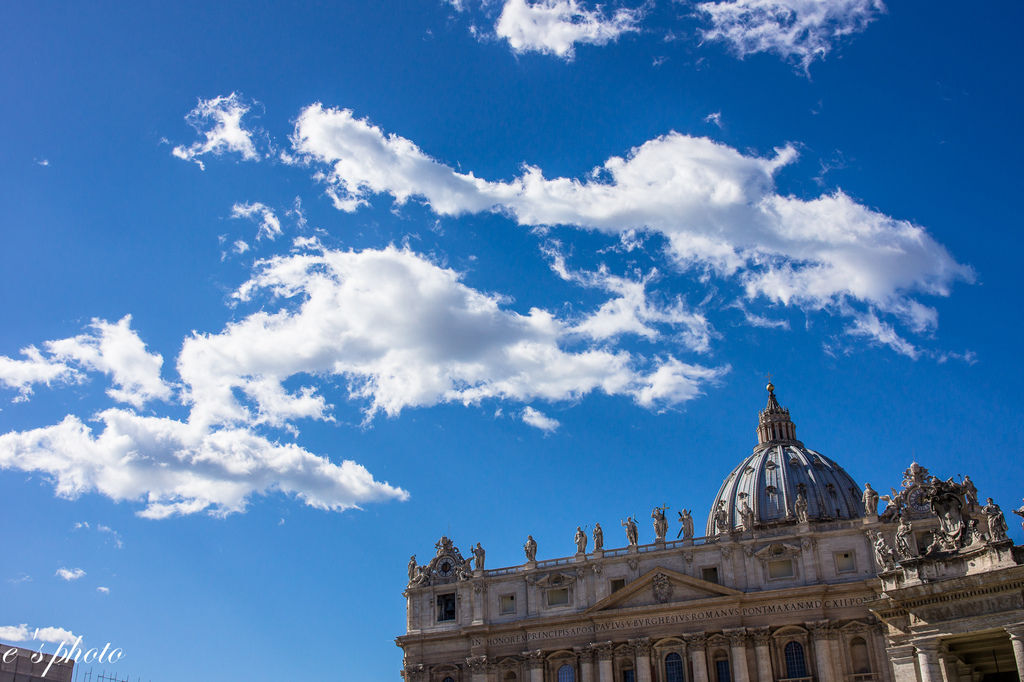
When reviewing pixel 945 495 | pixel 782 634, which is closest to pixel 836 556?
pixel 782 634

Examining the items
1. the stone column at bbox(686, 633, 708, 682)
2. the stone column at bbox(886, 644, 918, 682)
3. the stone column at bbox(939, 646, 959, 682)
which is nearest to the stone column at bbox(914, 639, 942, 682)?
the stone column at bbox(939, 646, 959, 682)

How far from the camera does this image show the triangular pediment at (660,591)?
75.6 meters

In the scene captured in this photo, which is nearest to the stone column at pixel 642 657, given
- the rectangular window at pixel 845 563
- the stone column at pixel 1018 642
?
the rectangular window at pixel 845 563

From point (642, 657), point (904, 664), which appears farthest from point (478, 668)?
point (904, 664)

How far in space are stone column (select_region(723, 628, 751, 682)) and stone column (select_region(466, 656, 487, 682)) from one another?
1958cm

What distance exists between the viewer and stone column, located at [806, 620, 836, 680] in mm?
69875

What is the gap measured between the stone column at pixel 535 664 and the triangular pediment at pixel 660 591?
5.40 meters

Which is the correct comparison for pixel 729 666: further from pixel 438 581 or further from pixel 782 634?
pixel 438 581

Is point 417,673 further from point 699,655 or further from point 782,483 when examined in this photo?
point 782,483

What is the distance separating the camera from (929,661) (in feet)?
95.5

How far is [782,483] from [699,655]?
1889 inches

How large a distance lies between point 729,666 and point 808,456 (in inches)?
2135

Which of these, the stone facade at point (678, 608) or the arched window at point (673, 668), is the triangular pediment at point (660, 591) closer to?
the stone facade at point (678, 608)

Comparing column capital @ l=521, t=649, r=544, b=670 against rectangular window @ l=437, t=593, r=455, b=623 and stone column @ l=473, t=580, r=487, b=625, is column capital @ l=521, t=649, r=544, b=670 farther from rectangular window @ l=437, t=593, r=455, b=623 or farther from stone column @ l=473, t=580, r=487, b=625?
rectangular window @ l=437, t=593, r=455, b=623
